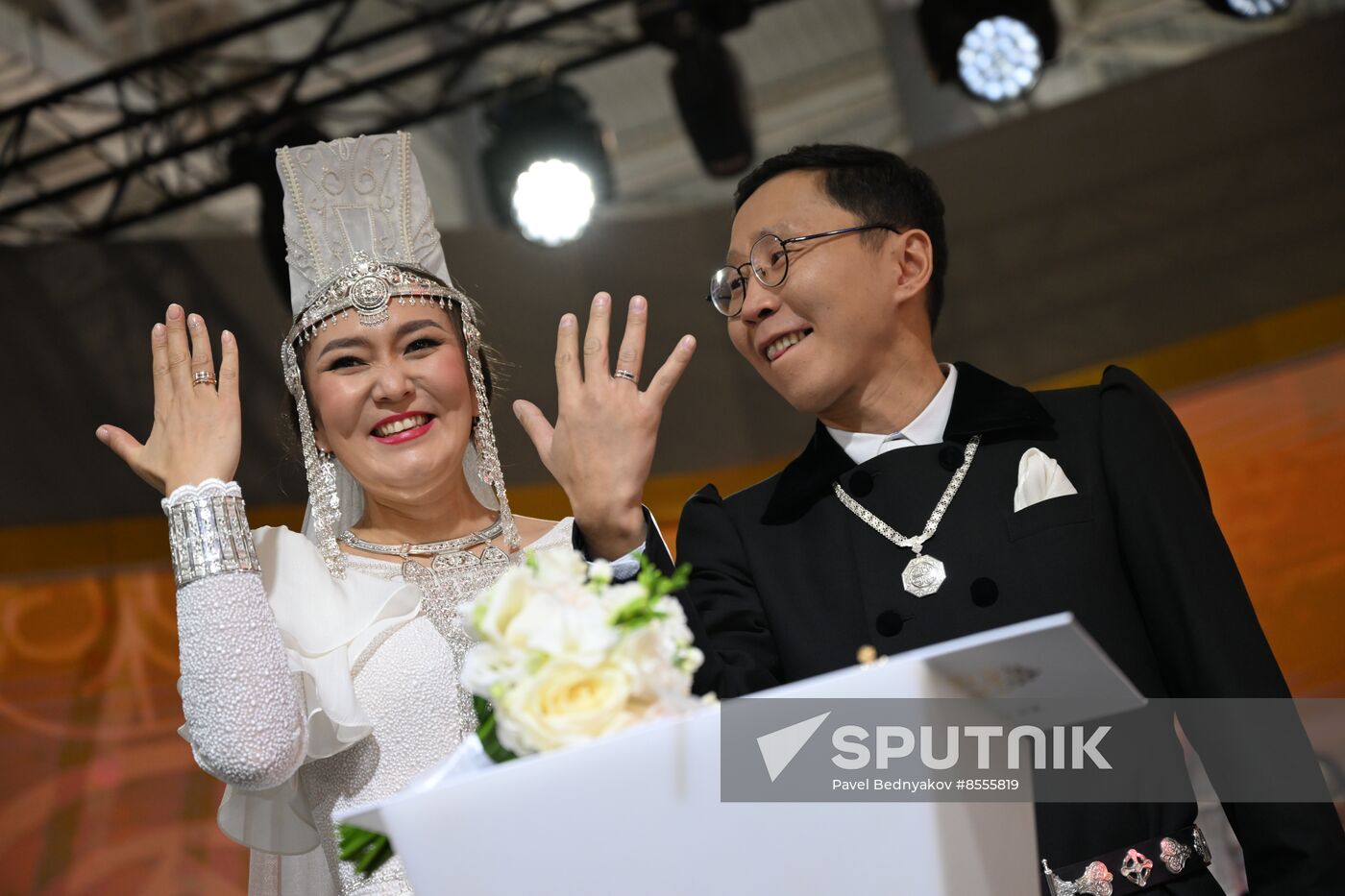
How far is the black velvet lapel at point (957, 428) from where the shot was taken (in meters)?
1.84

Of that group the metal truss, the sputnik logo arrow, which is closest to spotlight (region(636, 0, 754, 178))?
the metal truss

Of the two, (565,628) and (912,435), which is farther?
(912,435)

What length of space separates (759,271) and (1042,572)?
0.60 metres

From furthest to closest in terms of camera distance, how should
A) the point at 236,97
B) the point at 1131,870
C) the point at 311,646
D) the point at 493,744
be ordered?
the point at 236,97
the point at 311,646
the point at 1131,870
the point at 493,744

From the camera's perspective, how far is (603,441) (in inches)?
62.6

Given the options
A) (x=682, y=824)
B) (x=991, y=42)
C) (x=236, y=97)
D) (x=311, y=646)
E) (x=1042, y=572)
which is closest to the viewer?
(x=682, y=824)

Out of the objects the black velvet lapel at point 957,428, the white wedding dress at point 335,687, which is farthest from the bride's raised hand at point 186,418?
the black velvet lapel at point 957,428

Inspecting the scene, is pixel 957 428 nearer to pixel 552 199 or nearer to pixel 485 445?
pixel 485 445

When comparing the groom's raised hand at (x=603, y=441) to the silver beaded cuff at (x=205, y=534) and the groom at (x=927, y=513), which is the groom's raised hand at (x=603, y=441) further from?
the silver beaded cuff at (x=205, y=534)

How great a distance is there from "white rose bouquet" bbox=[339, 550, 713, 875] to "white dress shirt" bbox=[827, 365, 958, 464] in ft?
2.41

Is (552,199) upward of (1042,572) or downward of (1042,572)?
upward

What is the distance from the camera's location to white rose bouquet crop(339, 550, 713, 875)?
1165mm

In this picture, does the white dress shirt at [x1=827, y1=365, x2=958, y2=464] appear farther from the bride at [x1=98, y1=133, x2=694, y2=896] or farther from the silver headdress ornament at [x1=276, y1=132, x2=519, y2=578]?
the silver headdress ornament at [x1=276, y1=132, x2=519, y2=578]

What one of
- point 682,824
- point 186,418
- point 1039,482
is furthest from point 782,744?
point 186,418
